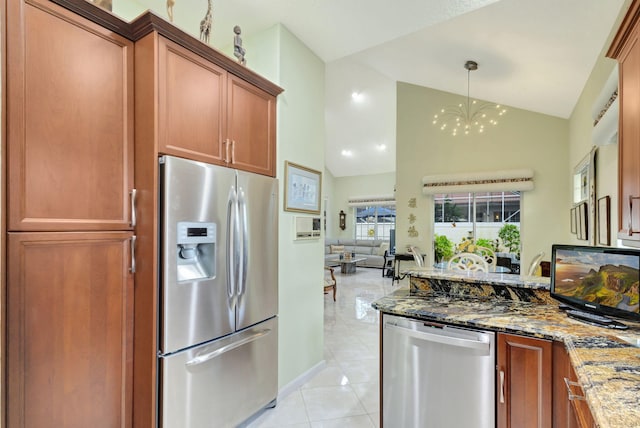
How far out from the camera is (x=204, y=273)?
182 cm

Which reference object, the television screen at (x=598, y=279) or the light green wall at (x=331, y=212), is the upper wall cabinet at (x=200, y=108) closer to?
the television screen at (x=598, y=279)

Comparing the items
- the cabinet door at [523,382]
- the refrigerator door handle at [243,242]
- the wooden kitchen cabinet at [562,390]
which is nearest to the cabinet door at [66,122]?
the refrigerator door handle at [243,242]

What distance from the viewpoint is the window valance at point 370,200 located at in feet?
33.6

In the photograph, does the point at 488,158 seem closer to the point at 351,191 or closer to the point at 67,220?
the point at 351,191

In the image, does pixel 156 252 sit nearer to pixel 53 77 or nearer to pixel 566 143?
pixel 53 77

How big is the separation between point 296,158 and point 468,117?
15.8 ft

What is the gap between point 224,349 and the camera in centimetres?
192

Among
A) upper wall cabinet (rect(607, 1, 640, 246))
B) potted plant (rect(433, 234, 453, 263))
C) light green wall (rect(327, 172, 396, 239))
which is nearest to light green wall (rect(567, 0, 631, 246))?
upper wall cabinet (rect(607, 1, 640, 246))

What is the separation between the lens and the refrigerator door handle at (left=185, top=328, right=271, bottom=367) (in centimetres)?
176

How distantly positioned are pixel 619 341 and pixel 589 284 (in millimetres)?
354

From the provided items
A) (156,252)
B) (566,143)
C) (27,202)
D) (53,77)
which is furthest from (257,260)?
(566,143)

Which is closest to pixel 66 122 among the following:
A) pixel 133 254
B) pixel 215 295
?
pixel 133 254

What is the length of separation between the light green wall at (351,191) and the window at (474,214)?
3.70m

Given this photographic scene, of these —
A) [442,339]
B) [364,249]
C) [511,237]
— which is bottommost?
[364,249]
